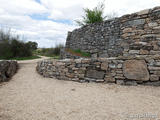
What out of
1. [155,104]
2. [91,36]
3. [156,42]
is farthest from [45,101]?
[91,36]

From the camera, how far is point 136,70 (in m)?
3.33

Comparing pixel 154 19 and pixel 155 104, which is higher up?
pixel 154 19

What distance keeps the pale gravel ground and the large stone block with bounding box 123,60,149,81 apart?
30cm

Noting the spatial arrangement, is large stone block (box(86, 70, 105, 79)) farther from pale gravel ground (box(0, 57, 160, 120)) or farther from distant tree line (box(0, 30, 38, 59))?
distant tree line (box(0, 30, 38, 59))

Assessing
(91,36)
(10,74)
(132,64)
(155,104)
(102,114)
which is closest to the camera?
(102,114)

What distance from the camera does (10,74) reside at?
16.9 feet

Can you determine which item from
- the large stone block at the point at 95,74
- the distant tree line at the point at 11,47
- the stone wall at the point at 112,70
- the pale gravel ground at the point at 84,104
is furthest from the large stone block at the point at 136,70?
the distant tree line at the point at 11,47

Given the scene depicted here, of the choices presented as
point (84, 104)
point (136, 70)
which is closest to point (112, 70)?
point (136, 70)

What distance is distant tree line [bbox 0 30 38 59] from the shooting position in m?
12.5

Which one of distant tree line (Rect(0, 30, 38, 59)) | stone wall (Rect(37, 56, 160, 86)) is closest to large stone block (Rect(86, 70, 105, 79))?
stone wall (Rect(37, 56, 160, 86))

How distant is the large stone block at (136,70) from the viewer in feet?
10.7

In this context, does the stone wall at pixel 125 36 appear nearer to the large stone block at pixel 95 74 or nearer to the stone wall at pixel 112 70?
the stone wall at pixel 112 70

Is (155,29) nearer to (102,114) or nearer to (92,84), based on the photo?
(92,84)

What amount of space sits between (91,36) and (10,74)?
4827 mm
